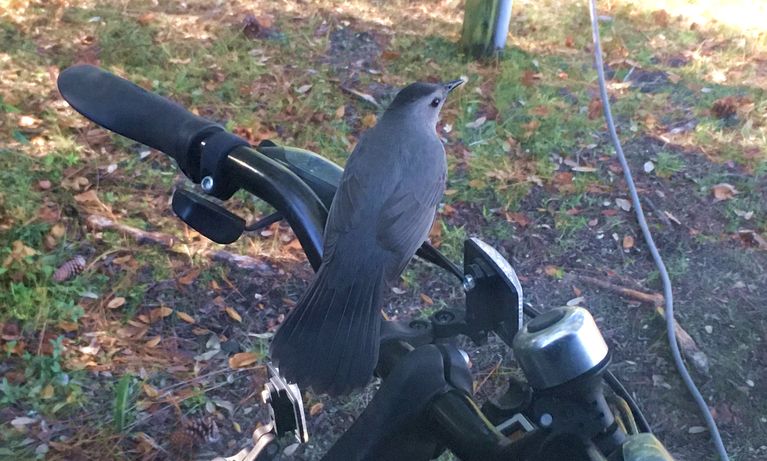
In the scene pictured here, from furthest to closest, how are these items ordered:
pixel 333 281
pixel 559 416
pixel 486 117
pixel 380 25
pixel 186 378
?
pixel 380 25
pixel 486 117
pixel 186 378
pixel 333 281
pixel 559 416

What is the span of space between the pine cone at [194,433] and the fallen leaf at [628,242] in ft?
8.36

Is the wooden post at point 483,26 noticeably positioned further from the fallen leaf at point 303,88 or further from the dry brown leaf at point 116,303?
the dry brown leaf at point 116,303

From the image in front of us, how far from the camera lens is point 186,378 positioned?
342 centimetres

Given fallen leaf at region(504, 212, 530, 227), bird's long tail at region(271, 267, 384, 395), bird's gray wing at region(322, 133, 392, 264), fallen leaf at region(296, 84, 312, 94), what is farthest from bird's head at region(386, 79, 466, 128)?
fallen leaf at region(296, 84, 312, 94)

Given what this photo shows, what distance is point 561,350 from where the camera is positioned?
1111mm

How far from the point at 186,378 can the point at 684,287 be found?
272 cm

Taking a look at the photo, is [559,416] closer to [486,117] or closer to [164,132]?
[164,132]

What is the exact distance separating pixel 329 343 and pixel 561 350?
487 millimetres

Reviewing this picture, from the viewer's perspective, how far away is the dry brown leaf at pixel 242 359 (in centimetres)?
349

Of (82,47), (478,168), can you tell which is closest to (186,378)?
(478,168)

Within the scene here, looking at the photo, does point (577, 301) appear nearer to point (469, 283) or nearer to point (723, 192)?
point (723, 192)

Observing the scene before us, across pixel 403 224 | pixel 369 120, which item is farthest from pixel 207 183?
pixel 369 120

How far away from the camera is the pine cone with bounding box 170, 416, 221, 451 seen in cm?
313

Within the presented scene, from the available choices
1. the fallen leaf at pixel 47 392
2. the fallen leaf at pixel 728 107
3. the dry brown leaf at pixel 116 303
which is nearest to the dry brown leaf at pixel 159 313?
the dry brown leaf at pixel 116 303
